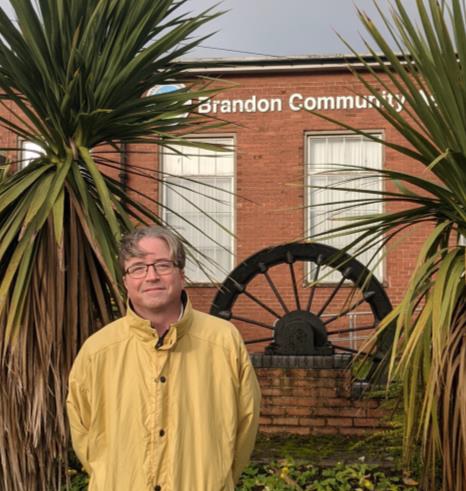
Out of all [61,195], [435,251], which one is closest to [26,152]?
[61,195]

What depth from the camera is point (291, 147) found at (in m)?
12.9

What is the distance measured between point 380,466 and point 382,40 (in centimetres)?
262

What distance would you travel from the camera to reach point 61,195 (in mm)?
4336

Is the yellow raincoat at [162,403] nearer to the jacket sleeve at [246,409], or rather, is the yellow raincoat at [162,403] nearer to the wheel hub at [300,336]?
the jacket sleeve at [246,409]

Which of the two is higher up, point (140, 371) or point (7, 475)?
point (140, 371)

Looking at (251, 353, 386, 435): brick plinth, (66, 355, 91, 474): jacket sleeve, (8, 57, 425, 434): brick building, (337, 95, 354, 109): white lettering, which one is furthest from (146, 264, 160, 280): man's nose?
(337, 95, 354, 109): white lettering

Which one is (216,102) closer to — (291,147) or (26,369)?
(291,147)

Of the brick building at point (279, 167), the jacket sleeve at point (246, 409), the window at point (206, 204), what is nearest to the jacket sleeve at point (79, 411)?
the jacket sleeve at point (246, 409)

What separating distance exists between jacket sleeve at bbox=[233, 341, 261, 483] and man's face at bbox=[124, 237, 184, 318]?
30cm

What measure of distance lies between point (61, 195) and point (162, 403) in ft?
6.75

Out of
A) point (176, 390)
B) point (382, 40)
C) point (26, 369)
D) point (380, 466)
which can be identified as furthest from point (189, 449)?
point (380, 466)

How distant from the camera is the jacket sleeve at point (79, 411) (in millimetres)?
2631

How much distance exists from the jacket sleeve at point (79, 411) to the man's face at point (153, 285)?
0.96 ft

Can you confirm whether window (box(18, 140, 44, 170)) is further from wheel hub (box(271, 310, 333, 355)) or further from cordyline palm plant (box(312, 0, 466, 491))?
wheel hub (box(271, 310, 333, 355))
